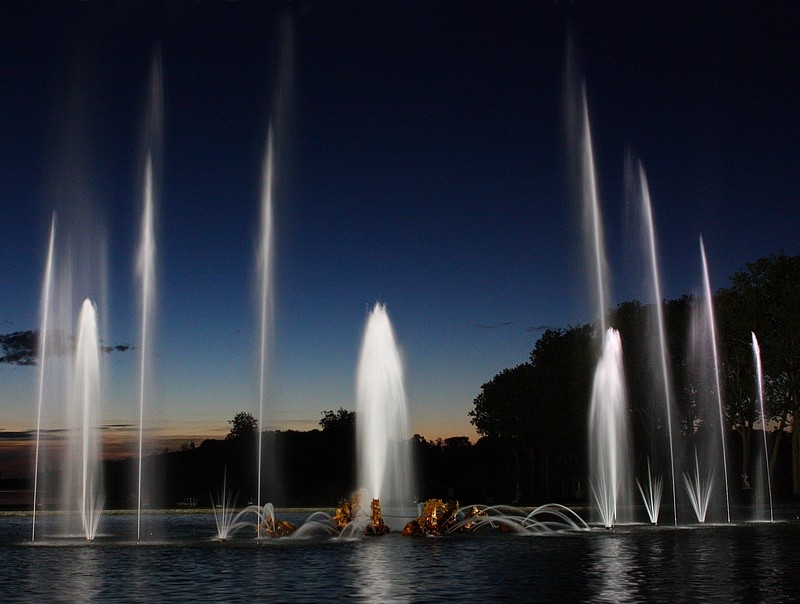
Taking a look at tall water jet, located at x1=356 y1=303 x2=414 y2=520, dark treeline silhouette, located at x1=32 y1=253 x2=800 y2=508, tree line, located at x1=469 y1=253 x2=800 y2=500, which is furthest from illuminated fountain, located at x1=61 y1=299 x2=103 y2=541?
tree line, located at x1=469 y1=253 x2=800 y2=500

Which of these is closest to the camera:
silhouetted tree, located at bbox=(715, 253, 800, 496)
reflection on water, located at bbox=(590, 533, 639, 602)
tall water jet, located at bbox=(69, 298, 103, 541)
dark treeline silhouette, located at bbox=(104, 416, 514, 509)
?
reflection on water, located at bbox=(590, 533, 639, 602)

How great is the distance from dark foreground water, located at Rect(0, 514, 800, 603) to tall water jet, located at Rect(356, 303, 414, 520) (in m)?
5.17

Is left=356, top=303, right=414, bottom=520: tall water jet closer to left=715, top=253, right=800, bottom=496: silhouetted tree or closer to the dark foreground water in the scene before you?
the dark foreground water

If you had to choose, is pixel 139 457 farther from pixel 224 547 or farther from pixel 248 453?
pixel 248 453

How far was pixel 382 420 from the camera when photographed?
36.3m

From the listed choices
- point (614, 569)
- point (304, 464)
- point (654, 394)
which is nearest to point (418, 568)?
point (614, 569)

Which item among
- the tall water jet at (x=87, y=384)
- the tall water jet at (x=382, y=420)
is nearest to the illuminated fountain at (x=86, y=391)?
the tall water jet at (x=87, y=384)

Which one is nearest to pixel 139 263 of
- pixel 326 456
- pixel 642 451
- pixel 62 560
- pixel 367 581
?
pixel 62 560

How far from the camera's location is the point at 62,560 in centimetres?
2286

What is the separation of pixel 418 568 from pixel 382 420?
15.8 meters

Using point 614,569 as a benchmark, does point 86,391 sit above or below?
above

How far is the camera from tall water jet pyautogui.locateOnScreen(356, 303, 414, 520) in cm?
3506

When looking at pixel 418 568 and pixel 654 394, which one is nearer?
pixel 418 568

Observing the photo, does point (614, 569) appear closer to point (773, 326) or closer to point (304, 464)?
point (773, 326)
